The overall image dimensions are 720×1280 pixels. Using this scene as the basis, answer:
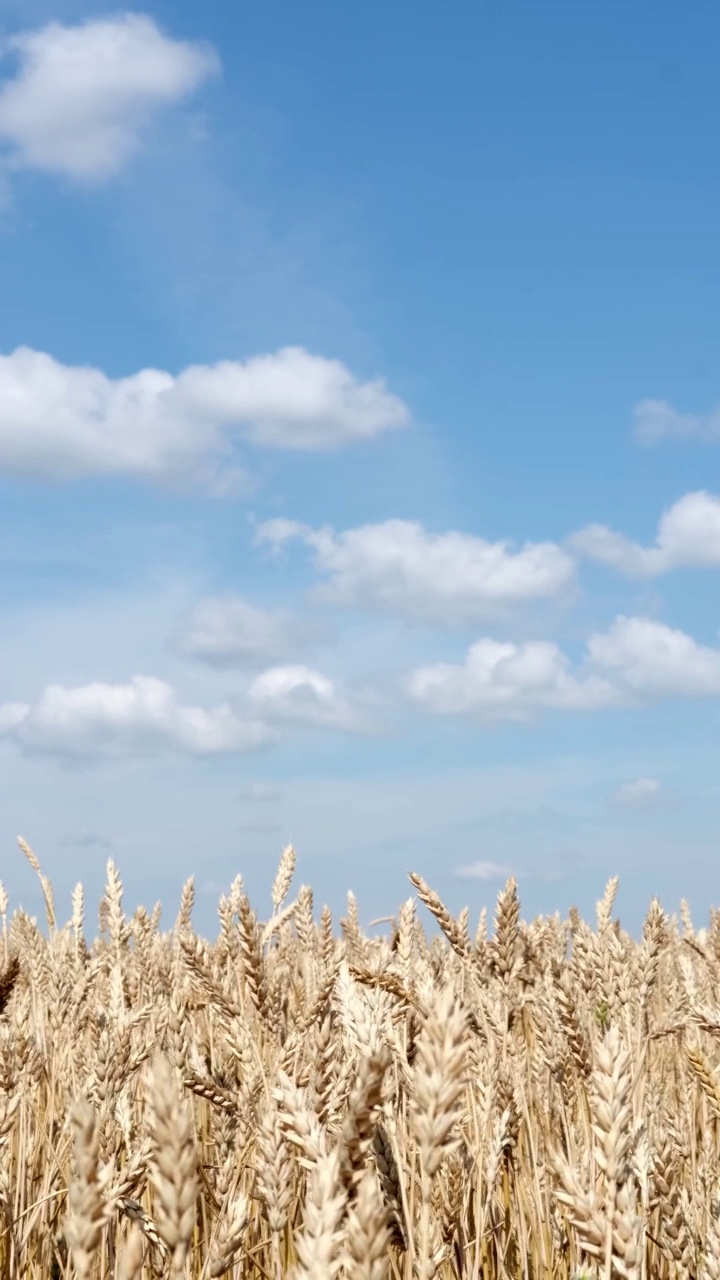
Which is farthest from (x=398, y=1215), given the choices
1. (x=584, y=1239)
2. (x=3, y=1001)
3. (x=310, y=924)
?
(x=310, y=924)

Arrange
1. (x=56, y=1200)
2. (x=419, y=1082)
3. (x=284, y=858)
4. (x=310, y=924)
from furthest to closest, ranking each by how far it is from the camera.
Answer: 1. (x=310, y=924)
2. (x=284, y=858)
3. (x=56, y=1200)
4. (x=419, y=1082)

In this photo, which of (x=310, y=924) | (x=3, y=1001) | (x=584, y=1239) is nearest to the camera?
(x=584, y=1239)

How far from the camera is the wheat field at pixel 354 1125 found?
1094 mm

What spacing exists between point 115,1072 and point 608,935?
5.24 feet

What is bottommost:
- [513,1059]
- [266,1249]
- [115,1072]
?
[266,1249]

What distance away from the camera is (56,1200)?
2.87 meters

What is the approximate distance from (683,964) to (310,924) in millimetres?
1749

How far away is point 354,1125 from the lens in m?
1.19

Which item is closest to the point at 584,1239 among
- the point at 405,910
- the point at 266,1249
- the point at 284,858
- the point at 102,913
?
the point at 266,1249

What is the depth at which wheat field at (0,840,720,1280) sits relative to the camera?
43.1 inches

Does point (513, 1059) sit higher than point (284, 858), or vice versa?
point (284, 858)

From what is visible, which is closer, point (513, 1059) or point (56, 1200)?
point (56, 1200)

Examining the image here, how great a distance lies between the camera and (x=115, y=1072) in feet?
7.24

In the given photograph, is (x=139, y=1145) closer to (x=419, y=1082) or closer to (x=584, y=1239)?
(x=584, y=1239)
